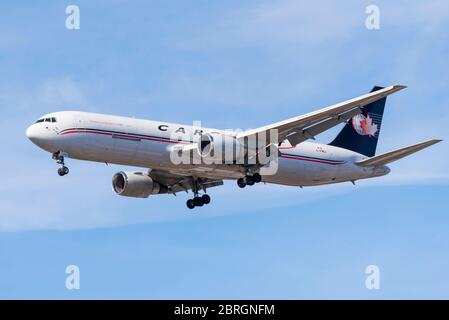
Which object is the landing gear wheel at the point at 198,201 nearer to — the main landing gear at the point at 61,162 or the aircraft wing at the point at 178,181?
the aircraft wing at the point at 178,181

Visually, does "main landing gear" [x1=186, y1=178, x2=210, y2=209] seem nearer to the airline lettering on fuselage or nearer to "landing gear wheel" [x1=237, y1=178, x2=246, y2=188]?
"landing gear wheel" [x1=237, y1=178, x2=246, y2=188]

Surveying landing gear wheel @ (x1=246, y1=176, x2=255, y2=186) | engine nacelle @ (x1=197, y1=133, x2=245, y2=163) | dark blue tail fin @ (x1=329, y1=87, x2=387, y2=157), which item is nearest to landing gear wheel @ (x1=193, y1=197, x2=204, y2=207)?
landing gear wheel @ (x1=246, y1=176, x2=255, y2=186)

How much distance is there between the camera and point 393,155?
2549 inches

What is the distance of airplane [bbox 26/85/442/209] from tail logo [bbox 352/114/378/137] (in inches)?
100

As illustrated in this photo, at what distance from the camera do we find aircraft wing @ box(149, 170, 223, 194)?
221 ft

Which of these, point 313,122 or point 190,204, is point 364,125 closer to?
point 313,122

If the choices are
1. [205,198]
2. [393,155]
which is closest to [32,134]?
[205,198]

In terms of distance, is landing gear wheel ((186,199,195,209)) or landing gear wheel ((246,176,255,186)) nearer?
landing gear wheel ((246,176,255,186))

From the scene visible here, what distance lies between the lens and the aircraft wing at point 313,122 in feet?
189

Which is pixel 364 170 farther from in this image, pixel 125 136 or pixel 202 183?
pixel 125 136

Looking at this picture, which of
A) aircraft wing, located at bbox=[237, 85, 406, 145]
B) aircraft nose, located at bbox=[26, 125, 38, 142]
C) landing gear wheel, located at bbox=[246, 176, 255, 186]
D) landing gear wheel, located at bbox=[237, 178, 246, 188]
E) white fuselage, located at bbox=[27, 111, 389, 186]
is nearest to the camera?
aircraft wing, located at bbox=[237, 85, 406, 145]

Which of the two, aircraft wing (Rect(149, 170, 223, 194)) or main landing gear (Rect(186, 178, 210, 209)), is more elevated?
aircraft wing (Rect(149, 170, 223, 194))

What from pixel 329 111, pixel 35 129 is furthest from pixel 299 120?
pixel 35 129

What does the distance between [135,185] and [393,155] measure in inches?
643
